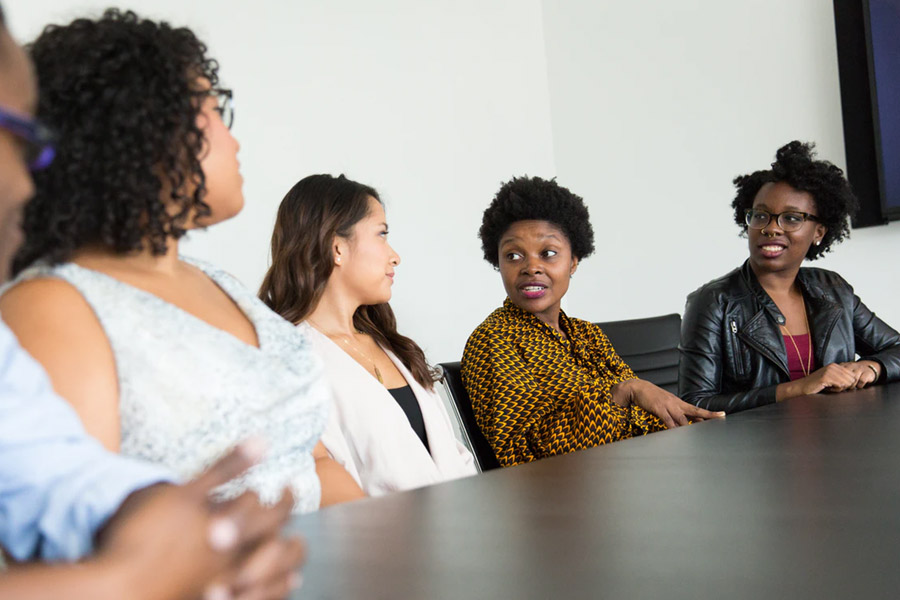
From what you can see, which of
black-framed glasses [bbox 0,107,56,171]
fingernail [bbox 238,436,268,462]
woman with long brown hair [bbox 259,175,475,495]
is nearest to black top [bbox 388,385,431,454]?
woman with long brown hair [bbox 259,175,475,495]

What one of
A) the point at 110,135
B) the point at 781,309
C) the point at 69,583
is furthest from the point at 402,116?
the point at 69,583

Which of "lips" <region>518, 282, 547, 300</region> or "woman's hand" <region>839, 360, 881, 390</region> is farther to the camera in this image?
"lips" <region>518, 282, 547, 300</region>

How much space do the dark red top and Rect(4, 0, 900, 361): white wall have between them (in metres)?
1.34

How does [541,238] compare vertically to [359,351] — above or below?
above

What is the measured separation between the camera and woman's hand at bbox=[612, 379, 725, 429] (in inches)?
74.1

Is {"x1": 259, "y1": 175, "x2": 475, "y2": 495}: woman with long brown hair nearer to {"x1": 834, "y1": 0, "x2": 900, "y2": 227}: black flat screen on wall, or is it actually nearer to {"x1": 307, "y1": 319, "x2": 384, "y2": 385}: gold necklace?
{"x1": 307, "y1": 319, "x2": 384, "y2": 385}: gold necklace

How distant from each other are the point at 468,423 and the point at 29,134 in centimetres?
178

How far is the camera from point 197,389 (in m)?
0.96

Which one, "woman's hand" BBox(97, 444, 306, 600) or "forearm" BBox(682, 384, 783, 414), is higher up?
"woman's hand" BBox(97, 444, 306, 600)

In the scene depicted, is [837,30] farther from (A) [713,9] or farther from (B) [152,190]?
(B) [152,190]

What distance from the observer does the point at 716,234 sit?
13.5ft

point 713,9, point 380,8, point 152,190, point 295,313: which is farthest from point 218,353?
point 713,9

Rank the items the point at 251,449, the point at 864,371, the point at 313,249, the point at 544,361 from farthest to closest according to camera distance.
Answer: the point at 544,361 → the point at 313,249 → the point at 864,371 → the point at 251,449

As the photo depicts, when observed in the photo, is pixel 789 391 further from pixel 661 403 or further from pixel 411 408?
pixel 411 408
